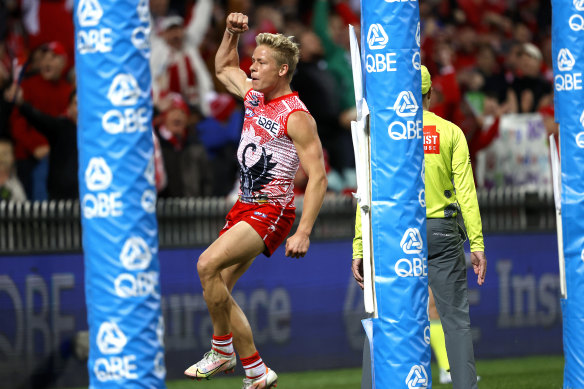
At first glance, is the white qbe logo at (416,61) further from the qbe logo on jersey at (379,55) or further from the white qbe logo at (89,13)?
the white qbe logo at (89,13)

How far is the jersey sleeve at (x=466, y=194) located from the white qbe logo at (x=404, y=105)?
1405 mm

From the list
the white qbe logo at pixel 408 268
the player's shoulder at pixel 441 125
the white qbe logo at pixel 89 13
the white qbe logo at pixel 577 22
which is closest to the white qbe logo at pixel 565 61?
the white qbe logo at pixel 577 22

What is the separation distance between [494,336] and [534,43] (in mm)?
6804

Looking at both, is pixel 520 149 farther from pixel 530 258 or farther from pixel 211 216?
pixel 211 216

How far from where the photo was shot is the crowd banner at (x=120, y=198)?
18.6ft

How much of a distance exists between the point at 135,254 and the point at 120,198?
292 millimetres

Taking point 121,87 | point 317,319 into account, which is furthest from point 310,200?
point 317,319

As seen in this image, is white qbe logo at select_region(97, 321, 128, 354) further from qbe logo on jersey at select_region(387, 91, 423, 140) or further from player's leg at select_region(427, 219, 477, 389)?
player's leg at select_region(427, 219, 477, 389)

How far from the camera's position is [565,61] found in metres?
8.32

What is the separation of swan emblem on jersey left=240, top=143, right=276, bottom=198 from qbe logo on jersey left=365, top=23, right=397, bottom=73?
1.85m

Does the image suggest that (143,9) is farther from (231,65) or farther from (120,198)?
(231,65)

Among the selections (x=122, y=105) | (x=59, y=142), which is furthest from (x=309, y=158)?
(x=59, y=142)

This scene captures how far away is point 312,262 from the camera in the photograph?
42.5ft

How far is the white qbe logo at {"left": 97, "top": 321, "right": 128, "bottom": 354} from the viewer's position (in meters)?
5.67
